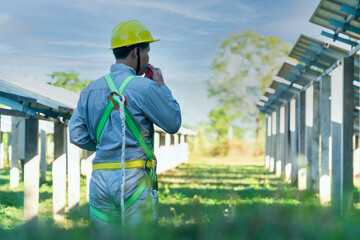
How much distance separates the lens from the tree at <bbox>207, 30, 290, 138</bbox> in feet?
205

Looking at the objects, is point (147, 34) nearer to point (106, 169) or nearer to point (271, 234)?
point (106, 169)

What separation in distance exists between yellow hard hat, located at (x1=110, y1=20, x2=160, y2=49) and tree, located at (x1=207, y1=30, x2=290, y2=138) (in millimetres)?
58693

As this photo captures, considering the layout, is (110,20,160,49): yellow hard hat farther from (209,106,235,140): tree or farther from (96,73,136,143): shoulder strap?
(209,106,235,140): tree

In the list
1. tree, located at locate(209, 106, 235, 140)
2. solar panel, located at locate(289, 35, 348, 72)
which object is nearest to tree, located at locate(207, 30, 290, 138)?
tree, located at locate(209, 106, 235, 140)

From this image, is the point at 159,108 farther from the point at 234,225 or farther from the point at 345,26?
the point at 345,26

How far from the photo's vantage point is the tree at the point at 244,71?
62375mm

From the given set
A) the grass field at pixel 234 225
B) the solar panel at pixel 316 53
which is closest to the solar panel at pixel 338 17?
the solar panel at pixel 316 53

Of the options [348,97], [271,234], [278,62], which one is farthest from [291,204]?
[278,62]

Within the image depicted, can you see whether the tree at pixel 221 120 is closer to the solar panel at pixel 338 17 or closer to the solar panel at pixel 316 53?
the solar panel at pixel 316 53

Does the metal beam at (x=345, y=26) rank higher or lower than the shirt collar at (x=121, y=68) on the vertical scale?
higher

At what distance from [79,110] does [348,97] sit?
6.58 metres

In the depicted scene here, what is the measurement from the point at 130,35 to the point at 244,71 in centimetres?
5942

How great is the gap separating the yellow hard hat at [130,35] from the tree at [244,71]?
58693 millimetres

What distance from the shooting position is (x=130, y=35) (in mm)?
3590
